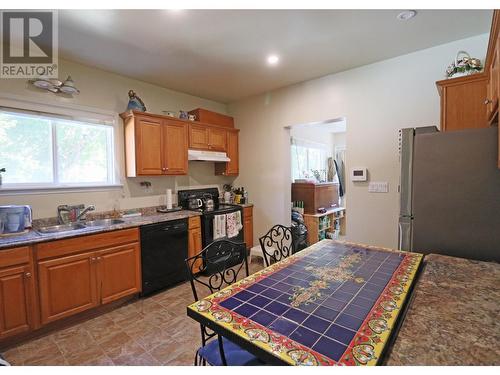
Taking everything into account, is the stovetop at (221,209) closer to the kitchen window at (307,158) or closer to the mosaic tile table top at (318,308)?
the kitchen window at (307,158)

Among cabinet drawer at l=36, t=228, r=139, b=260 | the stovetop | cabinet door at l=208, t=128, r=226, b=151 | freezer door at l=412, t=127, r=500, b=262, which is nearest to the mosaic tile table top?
freezer door at l=412, t=127, r=500, b=262

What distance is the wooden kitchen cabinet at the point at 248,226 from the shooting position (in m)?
3.89

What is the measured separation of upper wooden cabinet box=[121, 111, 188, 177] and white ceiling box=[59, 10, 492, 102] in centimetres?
58

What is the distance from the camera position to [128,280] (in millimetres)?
2525

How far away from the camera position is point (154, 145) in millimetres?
3068

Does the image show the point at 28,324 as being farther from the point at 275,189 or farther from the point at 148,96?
the point at 275,189

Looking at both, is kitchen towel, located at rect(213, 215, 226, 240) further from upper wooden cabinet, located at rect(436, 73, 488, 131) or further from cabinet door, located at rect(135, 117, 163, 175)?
upper wooden cabinet, located at rect(436, 73, 488, 131)

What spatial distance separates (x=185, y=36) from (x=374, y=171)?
7.96ft

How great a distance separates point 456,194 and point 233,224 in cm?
256

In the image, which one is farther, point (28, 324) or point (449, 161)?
point (28, 324)

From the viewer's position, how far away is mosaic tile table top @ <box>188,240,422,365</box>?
784 millimetres

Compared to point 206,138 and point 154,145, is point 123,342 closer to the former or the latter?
point 154,145
